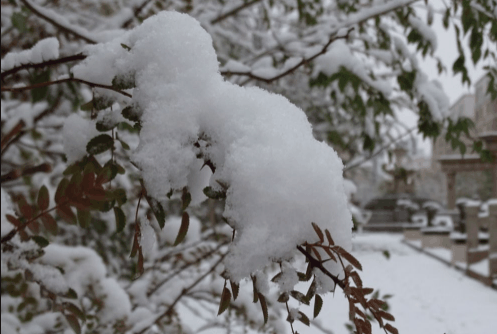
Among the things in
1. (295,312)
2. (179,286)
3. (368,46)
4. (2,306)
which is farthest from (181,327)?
(368,46)

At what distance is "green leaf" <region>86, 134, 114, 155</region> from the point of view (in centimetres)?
71

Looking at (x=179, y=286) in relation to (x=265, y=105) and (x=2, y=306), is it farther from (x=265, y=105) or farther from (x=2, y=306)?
(x=265, y=105)

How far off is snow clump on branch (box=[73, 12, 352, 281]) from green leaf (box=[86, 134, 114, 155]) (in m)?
0.12

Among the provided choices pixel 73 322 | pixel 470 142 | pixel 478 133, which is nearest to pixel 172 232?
pixel 73 322

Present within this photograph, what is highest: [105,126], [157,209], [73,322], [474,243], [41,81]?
[41,81]

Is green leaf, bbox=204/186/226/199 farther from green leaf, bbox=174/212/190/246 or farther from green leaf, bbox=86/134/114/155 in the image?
green leaf, bbox=86/134/114/155

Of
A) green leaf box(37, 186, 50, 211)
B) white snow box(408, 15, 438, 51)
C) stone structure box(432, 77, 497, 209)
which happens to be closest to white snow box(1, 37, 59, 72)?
green leaf box(37, 186, 50, 211)

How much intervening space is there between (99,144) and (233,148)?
0.95 feet

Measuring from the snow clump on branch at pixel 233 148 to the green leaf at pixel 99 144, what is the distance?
0.12 m

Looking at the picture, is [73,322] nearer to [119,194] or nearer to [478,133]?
[119,194]

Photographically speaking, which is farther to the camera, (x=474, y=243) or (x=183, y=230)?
(x=474, y=243)

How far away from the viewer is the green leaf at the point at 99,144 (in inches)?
27.8

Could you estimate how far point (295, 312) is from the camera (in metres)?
0.56

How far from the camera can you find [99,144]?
0.71m
